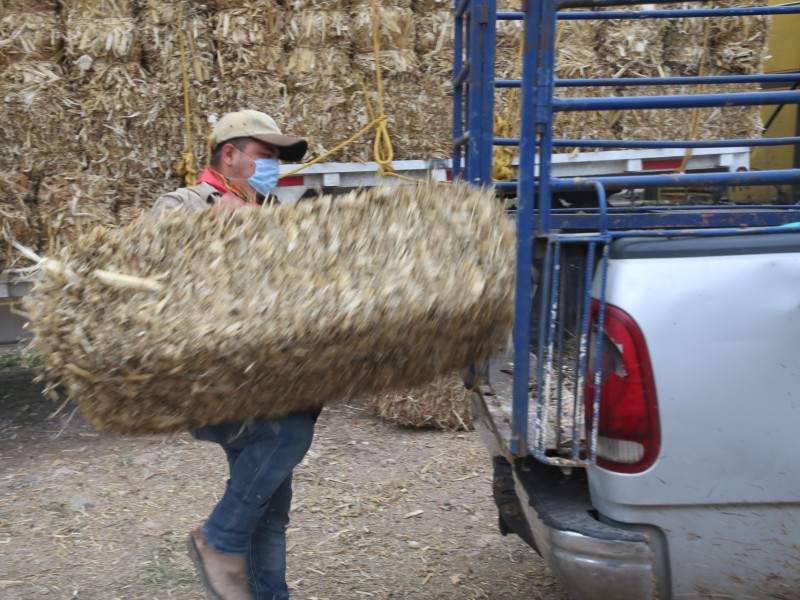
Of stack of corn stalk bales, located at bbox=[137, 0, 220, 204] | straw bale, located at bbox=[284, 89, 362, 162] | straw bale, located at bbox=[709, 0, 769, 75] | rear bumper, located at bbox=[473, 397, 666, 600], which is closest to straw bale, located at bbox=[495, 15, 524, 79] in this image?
straw bale, located at bbox=[284, 89, 362, 162]

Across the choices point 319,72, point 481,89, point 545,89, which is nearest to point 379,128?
point 319,72

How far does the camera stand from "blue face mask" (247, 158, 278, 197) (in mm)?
3154

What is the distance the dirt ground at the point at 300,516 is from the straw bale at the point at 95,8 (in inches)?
105

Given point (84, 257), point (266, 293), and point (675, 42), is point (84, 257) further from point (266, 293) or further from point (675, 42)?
point (675, 42)

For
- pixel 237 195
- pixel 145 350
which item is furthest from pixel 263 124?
pixel 145 350

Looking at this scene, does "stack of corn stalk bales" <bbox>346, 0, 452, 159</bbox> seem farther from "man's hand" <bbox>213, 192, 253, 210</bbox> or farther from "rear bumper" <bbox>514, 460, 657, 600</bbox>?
"rear bumper" <bbox>514, 460, 657, 600</bbox>

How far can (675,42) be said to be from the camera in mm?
6266

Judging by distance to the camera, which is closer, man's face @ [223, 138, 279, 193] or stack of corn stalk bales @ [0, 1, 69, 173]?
man's face @ [223, 138, 279, 193]

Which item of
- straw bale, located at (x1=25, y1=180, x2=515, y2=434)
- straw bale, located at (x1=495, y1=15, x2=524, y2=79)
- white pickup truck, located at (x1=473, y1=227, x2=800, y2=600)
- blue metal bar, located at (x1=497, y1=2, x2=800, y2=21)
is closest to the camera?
white pickup truck, located at (x1=473, y1=227, x2=800, y2=600)

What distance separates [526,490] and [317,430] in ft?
10.2

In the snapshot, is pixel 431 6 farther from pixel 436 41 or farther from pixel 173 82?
pixel 173 82

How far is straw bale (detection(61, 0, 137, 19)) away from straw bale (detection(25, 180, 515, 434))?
3.52m

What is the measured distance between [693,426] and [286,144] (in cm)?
183

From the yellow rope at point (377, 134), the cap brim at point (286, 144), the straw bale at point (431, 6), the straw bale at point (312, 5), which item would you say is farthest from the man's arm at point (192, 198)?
the straw bale at point (431, 6)
